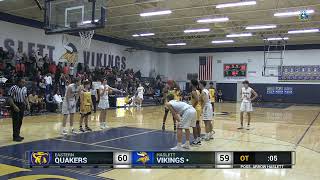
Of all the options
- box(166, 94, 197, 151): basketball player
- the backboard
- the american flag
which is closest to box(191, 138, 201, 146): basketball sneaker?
box(166, 94, 197, 151): basketball player

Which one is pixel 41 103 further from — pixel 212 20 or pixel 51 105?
pixel 212 20

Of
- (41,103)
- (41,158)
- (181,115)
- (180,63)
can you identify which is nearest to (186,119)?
(181,115)

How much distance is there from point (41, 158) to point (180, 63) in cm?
3110

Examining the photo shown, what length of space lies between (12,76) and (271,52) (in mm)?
22933

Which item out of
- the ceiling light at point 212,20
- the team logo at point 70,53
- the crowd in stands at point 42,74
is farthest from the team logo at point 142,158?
the team logo at point 70,53

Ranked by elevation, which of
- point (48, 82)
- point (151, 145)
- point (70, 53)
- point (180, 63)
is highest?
point (180, 63)

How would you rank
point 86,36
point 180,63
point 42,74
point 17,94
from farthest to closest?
1. point 180,63
2. point 86,36
3. point 42,74
4. point 17,94

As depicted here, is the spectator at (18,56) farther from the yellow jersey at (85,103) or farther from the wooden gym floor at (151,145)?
the yellow jersey at (85,103)

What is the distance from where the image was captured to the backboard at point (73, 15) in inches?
486

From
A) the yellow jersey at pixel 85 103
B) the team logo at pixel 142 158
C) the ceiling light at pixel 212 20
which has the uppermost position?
the ceiling light at pixel 212 20

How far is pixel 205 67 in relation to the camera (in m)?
34.9

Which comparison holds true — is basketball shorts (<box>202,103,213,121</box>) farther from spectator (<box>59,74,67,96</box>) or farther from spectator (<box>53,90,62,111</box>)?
spectator (<box>59,74,67,96</box>)
